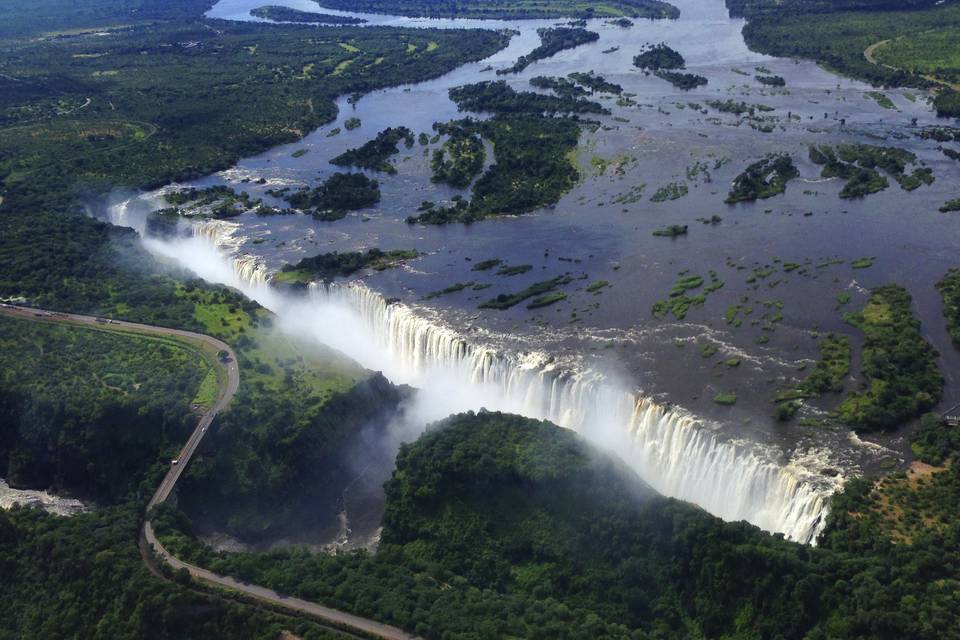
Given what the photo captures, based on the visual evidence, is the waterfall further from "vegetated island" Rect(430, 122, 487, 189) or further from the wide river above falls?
"vegetated island" Rect(430, 122, 487, 189)

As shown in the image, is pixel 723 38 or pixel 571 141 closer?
pixel 571 141

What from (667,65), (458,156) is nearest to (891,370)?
(458,156)

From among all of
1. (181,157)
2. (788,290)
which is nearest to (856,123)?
(788,290)

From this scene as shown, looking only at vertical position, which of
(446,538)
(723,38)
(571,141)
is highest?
(723,38)

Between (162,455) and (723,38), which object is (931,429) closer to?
(162,455)

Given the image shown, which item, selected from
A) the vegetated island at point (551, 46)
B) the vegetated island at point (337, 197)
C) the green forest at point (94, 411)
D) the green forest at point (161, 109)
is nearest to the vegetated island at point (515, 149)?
the vegetated island at point (337, 197)

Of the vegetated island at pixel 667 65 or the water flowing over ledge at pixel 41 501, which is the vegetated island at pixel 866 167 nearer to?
the vegetated island at pixel 667 65

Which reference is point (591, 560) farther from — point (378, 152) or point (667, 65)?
point (667, 65)

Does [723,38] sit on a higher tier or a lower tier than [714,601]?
higher
